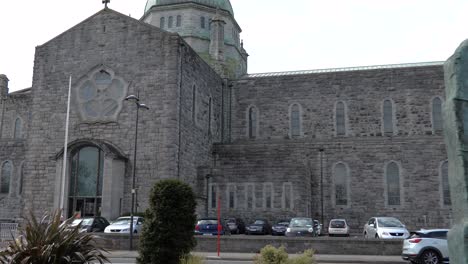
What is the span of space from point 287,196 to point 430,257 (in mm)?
18350

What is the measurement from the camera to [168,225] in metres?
11.8

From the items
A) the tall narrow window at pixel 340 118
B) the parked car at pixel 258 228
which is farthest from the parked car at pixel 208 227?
the tall narrow window at pixel 340 118

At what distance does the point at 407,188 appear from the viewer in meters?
37.2

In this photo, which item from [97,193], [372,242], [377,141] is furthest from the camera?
[377,141]

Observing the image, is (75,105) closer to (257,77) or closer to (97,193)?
(97,193)

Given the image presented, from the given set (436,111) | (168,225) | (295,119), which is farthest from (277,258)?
(436,111)

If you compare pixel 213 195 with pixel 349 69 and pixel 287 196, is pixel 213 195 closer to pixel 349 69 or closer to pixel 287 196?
pixel 287 196

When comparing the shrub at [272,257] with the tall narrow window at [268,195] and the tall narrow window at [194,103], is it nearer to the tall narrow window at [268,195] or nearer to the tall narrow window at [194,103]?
the tall narrow window at [268,195]

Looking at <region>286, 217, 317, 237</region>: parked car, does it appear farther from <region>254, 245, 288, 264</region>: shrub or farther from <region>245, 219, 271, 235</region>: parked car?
<region>254, 245, 288, 264</region>: shrub

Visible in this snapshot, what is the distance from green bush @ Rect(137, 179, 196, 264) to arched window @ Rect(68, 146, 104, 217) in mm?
21292

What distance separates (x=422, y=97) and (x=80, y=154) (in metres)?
26.6

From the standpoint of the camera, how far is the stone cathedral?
3262 cm

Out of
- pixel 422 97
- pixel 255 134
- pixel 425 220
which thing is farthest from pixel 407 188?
pixel 255 134

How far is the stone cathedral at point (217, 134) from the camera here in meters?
32.6
